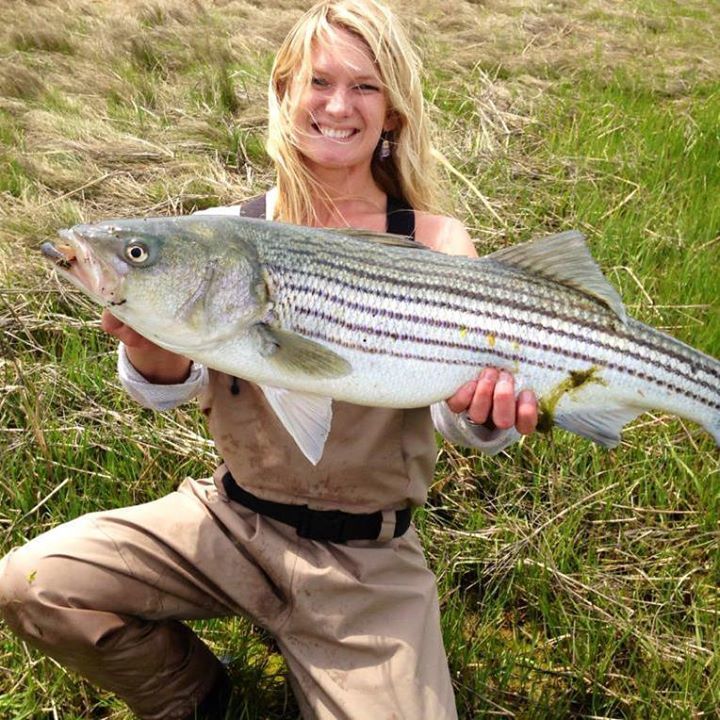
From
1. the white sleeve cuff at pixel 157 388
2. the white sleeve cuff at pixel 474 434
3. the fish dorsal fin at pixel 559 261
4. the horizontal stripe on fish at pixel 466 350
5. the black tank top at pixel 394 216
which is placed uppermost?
the fish dorsal fin at pixel 559 261

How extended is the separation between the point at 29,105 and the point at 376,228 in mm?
5814

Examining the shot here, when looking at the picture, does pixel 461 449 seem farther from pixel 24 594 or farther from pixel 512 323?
pixel 24 594

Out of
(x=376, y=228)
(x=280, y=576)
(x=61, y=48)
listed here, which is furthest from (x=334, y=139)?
(x=61, y=48)

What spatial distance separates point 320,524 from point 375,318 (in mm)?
851

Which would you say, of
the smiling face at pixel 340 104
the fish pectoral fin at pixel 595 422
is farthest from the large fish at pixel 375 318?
the smiling face at pixel 340 104

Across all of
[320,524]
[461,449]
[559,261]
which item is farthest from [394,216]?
[461,449]

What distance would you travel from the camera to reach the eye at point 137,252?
8.45 ft

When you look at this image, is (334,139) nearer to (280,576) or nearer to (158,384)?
(158,384)

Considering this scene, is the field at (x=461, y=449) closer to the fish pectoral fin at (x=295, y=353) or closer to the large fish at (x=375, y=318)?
the large fish at (x=375, y=318)

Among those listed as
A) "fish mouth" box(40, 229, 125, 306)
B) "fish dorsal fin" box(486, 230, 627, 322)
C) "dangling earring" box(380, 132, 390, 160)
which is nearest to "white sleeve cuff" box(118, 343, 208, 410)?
"fish mouth" box(40, 229, 125, 306)

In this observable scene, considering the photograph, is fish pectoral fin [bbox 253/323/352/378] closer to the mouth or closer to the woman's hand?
the woman's hand

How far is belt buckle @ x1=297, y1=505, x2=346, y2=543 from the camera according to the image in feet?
10.0

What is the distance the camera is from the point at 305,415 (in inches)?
107

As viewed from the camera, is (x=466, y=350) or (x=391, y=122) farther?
(x=391, y=122)
